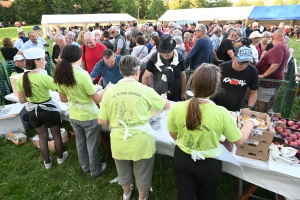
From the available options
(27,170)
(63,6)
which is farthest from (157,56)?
(63,6)

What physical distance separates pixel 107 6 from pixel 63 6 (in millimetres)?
12230

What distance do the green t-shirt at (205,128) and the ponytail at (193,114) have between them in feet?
0.15

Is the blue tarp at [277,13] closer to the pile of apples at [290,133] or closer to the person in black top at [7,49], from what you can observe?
the person in black top at [7,49]

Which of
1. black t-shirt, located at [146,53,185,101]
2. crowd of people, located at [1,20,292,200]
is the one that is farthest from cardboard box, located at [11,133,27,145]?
black t-shirt, located at [146,53,185,101]

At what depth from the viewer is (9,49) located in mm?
6059

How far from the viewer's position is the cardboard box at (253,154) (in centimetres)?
176

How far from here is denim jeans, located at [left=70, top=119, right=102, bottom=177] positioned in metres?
2.51

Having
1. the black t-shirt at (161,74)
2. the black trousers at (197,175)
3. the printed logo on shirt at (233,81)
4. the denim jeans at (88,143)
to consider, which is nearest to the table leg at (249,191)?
the black trousers at (197,175)

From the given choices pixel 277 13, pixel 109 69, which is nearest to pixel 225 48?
pixel 109 69

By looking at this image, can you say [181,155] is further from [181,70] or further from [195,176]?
[181,70]

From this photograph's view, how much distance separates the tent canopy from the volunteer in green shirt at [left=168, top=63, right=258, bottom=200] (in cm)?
2728

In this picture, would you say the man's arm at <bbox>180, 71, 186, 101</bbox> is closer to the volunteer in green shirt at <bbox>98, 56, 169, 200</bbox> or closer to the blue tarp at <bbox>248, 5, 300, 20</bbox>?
the volunteer in green shirt at <bbox>98, 56, 169, 200</bbox>

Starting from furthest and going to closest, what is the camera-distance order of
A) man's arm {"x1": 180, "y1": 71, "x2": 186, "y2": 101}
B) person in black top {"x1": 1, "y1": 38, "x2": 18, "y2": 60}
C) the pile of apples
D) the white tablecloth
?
person in black top {"x1": 1, "y1": 38, "x2": 18, "y2": 60} → man's arm {"x1": 180, "y1": 71, "x2": 186, "y2": 101} → the pile of apples → the white tablecloth

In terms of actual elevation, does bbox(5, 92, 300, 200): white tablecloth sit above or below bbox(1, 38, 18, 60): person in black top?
below
